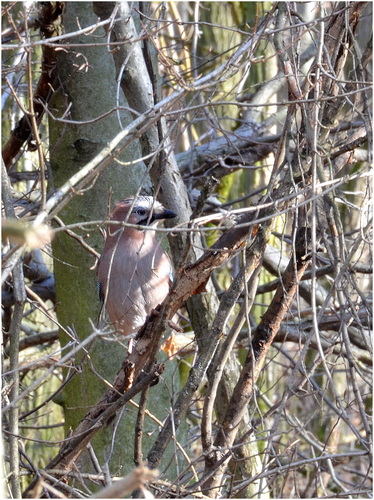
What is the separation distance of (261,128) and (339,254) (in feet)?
7.72

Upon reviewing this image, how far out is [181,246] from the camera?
4121 mm

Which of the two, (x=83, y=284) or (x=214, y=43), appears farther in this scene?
(x=214, y=43)

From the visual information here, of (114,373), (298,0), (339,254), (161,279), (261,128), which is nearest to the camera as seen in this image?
(339,254)

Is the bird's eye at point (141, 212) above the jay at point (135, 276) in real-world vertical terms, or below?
above

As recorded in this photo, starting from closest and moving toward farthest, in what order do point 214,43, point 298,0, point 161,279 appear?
1. point 298,0
2. point 161,279
3. point 214,43

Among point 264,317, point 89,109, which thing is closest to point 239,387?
point 264,317

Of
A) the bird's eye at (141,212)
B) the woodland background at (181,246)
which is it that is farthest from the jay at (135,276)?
the woodland background at (181,246)

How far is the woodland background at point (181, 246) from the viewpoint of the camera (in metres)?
2.87

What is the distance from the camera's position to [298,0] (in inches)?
137

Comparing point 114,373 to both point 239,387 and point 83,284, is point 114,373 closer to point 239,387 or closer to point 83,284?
point 83,284

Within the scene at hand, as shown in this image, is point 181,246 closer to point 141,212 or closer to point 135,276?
point 135,276

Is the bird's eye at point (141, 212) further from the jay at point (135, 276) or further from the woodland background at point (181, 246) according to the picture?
the woodland background at point (181, 246)

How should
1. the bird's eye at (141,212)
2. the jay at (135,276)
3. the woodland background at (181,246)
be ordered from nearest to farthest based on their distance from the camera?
the woodland background at (181,246)
the jay at (135,276)
the bird's eye at (141,212)

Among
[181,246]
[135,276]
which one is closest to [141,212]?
[135,276]
